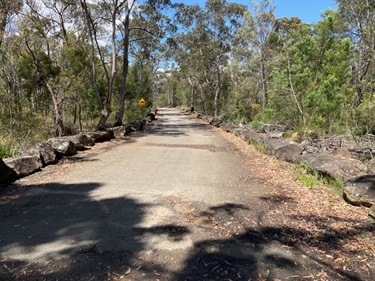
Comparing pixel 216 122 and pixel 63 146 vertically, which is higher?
pixel 63 146

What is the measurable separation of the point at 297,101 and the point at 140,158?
6622 mm

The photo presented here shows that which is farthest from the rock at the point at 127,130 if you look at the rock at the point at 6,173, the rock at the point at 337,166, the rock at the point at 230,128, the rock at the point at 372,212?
the rock at the point at 372,212

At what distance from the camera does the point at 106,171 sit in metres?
6.63

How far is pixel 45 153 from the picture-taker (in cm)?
701

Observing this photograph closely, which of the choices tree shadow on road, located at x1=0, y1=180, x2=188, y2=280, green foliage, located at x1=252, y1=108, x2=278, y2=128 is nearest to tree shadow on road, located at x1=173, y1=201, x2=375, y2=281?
tree shadow on road, located at x1=0, y1=180, x2=188, y2=280

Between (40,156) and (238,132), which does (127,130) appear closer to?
(238,132)

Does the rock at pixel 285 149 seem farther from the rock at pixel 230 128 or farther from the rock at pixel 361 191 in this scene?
the rock at pixel 230 128

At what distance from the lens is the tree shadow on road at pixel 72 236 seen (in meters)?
2.83

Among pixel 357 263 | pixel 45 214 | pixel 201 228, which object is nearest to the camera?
pixel 357 263

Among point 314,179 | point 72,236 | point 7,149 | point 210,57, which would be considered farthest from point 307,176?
point 210,57

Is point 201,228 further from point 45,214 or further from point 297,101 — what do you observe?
point 297,101

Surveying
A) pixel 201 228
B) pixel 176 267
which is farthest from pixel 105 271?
pixel 201 228

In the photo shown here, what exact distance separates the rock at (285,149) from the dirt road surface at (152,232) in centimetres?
170

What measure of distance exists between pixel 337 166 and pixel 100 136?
8.47 m
